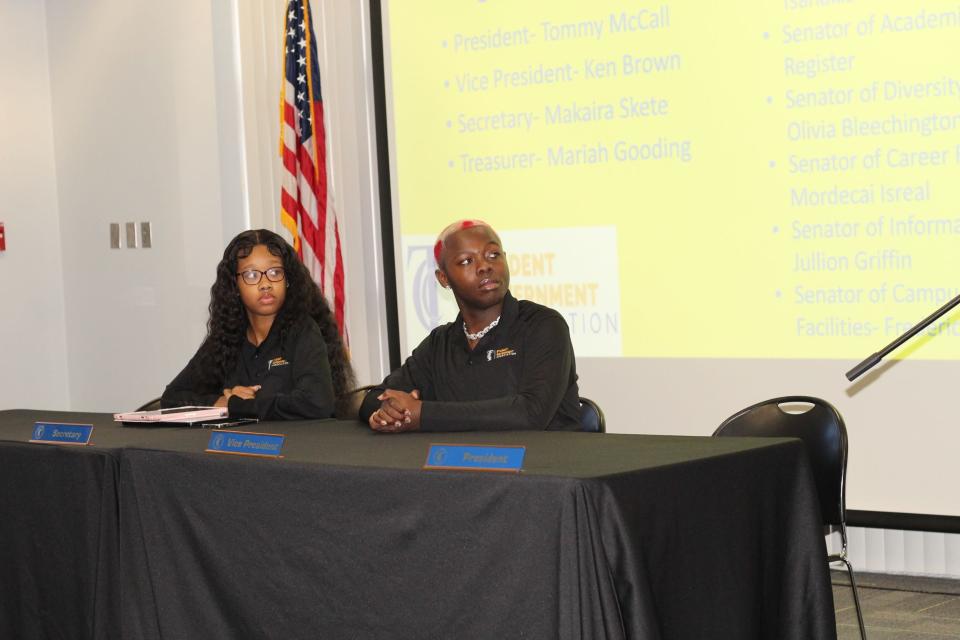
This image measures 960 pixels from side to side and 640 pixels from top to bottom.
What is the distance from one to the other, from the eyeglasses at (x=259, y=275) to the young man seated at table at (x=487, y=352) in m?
0.48

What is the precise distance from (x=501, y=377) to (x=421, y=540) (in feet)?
2.98

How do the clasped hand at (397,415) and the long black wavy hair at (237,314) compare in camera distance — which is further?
the long black wavy hair at (237,314)

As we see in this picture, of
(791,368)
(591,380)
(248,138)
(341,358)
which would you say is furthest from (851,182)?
(248,138)

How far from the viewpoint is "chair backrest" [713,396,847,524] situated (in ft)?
9.67

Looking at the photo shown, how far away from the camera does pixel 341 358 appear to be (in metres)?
3.51

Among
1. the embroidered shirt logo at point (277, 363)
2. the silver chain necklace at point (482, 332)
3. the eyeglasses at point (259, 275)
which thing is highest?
the eyeglasses at point (259, 275)

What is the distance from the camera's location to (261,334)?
138 inches

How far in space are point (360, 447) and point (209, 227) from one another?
142 inches

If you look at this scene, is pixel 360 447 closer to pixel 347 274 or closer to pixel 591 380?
pixel 591 380

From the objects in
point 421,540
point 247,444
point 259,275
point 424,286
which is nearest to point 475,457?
point 421,540

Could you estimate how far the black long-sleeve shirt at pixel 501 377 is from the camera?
2678 millimetres

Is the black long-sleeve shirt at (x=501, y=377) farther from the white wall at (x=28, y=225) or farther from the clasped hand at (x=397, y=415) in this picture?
the white wall at (x=28, y=225)

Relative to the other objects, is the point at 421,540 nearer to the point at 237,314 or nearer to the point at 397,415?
the point at 397,415

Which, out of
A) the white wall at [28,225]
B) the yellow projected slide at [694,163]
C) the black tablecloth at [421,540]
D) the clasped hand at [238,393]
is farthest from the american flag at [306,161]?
the black tablecloth at [421,540]
